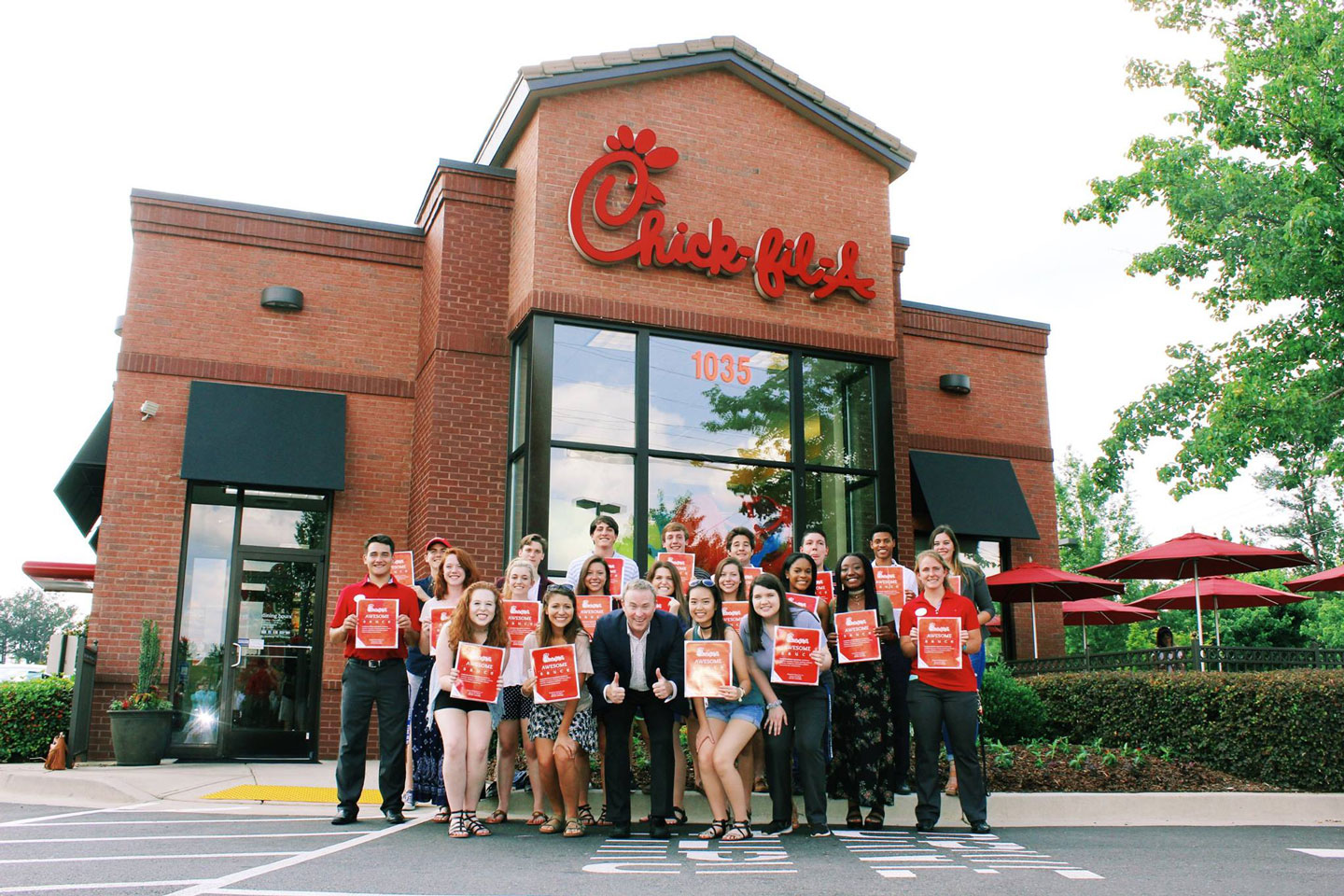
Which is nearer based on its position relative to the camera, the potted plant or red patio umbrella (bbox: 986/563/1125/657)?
the potted plant

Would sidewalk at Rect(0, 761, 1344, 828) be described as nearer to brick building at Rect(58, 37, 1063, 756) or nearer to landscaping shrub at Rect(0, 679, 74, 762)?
landscaping shrub at Rect(0, 679, 74, 762)

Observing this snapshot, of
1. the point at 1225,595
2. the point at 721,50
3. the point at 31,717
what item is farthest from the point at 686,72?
the point at 1225,595

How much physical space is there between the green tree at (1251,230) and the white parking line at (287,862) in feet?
40.0

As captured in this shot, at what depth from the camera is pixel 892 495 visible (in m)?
14.0

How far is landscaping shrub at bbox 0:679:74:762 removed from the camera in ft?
40.1

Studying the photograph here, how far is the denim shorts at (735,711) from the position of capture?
7.41 metres

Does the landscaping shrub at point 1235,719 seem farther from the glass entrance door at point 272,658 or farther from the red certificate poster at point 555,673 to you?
the glass entrance door at point 272,658

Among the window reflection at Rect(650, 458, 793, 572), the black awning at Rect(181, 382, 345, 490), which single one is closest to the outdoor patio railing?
the window reflection at Rect(650, 458, 793, 572)

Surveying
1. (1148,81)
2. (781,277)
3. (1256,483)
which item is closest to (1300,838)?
(781,277)

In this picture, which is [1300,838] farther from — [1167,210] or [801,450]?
[1167,210]

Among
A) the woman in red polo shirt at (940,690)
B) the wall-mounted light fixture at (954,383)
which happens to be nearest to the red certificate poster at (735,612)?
the woman in red polo shirt at (940,690)

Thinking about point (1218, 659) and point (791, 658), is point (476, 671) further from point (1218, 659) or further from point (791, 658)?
point (1218, 659)

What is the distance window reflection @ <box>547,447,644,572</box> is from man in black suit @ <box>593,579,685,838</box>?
Answer: 523 centimetres

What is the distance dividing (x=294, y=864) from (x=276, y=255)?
9864 millimetres
